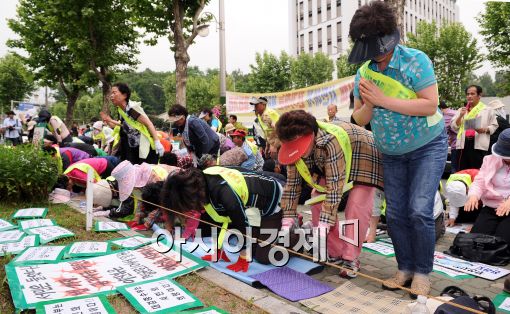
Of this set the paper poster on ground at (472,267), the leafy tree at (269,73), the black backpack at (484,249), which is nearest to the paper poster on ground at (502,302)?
the paper poster on ground at (472,267)

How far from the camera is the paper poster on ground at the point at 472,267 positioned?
332cm

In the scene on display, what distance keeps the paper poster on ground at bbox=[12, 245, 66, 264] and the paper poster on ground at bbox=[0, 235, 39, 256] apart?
0.10 meters

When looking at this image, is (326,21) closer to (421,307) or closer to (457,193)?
(457,193)

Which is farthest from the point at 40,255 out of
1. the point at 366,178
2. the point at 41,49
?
the point at 41,49

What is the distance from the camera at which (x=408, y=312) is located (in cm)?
198

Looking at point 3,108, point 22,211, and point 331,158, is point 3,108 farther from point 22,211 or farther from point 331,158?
point 331,158

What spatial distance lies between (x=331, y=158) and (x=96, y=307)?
1.89 metres

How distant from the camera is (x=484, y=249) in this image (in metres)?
3.66

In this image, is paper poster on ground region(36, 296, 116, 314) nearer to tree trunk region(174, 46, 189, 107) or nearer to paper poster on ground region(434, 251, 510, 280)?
paper poster on ground region(434, 251, 510, 280)

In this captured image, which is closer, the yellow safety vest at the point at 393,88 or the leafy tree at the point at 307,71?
the yellow safety vest at the point at 393,88

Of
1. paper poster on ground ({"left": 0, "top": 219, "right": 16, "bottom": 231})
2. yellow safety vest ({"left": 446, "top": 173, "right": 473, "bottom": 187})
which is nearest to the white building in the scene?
yellow safety vest ({"left": 446, "top": 173, "right": 473, "bottom": 187})

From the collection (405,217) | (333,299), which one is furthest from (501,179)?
(333,299)

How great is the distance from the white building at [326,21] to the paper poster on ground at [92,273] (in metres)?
42.3

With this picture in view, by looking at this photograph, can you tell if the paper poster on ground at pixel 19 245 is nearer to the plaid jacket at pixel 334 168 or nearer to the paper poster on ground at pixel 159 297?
the paper poster on ground at pixel 159 297
